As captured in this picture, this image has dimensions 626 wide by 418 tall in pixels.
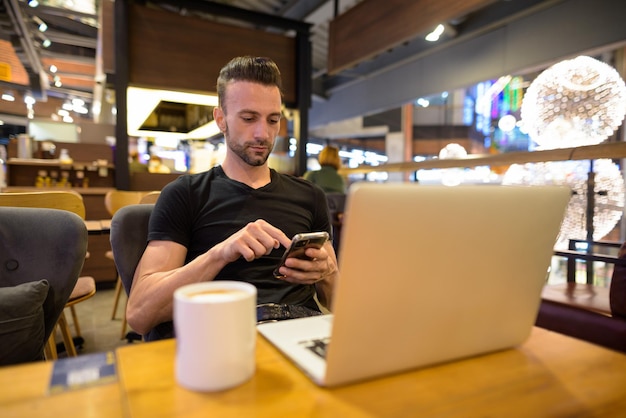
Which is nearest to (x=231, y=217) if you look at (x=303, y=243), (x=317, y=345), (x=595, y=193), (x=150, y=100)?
(x=303, y=243)

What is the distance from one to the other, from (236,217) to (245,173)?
18 centimetres

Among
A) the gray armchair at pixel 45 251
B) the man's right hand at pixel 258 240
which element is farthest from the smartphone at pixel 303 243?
the gray armchair at pixel 45 251

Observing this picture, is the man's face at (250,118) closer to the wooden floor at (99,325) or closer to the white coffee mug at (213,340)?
the white coffee mug at (213,340)

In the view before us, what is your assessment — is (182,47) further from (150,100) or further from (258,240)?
(258,240)

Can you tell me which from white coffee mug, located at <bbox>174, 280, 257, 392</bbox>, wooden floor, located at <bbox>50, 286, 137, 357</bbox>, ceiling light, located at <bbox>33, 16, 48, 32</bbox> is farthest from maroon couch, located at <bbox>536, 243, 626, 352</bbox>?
ceiling light, located at <bbox>33, 16, 48, 32</bbox>

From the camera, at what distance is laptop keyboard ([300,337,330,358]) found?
596 mm

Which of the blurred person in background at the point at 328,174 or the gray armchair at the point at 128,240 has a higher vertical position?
the blurred person in background at the point at 328,174

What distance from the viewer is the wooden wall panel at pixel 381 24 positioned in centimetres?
319

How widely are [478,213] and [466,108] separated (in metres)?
9.35

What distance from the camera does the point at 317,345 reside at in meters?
0.62

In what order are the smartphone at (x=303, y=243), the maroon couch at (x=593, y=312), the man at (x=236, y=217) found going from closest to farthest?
the smartphone at (x=303, y=243) → the man at (x=236, y=217) → the maroon couch at (x=593, y=312)

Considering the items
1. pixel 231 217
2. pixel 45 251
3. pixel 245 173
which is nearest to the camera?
pixel 45 251

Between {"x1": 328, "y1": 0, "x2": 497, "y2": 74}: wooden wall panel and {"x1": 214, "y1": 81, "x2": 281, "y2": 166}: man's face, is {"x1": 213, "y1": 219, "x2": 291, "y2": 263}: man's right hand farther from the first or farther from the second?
{"x1": 328, "y1": 0, "x2": 497, "y2": 74}: wooden wall panel

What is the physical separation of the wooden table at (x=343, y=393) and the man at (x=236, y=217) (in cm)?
41
